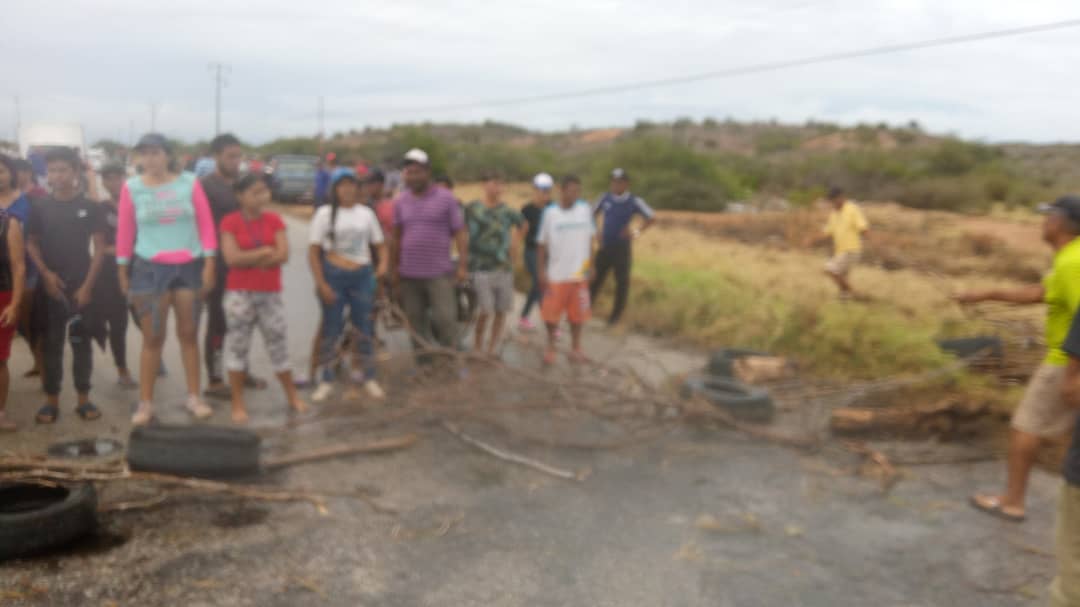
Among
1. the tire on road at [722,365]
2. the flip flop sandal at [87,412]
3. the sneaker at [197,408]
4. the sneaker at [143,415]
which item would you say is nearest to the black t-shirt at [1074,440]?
the tire on road at [722,365]

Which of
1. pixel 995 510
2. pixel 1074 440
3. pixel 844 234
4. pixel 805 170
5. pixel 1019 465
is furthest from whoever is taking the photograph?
pixel 805 170

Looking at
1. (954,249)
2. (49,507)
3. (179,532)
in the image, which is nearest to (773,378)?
(179,532)

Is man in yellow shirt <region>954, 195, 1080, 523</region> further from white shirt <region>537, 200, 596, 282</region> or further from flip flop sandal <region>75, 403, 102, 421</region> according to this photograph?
flip flop sandal <region>75, 403, 102, 421</region>

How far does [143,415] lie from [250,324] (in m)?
0.93

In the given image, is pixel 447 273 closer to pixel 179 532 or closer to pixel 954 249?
pixel 179 532

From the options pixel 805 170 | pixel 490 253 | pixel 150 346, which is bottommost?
pixel 150 346

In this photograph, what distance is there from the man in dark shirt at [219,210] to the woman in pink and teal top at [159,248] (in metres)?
0.56

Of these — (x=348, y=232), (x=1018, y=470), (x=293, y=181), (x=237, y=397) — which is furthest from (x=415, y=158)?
(x=293, y=181)

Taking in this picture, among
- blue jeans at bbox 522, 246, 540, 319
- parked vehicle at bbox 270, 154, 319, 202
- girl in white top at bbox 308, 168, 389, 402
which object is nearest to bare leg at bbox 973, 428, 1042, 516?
girl in white top at bbox 308, 168, 389, 402

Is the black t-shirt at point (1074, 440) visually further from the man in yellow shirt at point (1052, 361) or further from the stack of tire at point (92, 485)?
→ the stack of tire at point (92, 485)

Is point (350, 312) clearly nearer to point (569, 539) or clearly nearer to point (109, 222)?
point (109, 222)

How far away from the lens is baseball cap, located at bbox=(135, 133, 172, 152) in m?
5.59

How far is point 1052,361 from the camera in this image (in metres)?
4.61

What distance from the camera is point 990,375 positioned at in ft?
21.9
